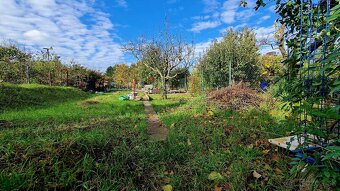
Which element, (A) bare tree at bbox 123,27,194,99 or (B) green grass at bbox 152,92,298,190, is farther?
(A) bare tree at bbox 123,27,194,99

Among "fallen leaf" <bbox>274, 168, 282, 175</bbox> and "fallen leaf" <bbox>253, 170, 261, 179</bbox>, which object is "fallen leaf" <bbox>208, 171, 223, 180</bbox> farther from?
"fallen leaf" <bbox>274, 168, 282, 175</bbox>

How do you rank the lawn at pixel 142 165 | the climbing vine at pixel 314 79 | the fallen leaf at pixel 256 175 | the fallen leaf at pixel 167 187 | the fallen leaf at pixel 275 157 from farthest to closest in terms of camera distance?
1. the fallen leaf at pixel 275 157
2. the fallen leaf at pixel 256 175
3. the fallen leaf at pixel 167 187
4. the lawn at pixel 142 165
5. the climbing vine at pixel 314 79

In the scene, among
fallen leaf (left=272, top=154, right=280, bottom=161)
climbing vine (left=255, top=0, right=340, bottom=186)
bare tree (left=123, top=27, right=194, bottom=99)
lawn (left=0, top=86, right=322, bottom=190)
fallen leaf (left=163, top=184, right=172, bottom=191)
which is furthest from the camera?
bare tree (left=123, top=27, right=194, bottom=99)

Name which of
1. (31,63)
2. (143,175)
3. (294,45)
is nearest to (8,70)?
(31,63)

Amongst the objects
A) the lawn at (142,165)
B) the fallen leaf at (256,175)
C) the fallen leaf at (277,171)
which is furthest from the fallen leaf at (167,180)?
the fallen leaf at (277,171)

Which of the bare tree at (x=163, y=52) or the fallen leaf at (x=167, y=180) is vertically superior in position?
the bare tree at (x=163, y=52)

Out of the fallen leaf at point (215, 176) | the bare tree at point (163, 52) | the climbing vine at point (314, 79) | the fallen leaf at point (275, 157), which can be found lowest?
the fallen leaf at point (215, 176)

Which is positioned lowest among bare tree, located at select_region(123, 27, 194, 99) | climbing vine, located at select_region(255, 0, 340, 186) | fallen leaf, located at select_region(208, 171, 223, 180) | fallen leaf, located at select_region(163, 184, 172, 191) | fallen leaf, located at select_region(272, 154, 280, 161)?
fallen leaf, located at select_region(163, 184, 172, 191)

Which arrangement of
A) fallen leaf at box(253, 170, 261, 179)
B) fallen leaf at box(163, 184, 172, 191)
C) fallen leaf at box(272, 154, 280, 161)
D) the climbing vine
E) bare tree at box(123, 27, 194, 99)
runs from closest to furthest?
the climbing vine
fallen leaf at box(163, 184, 172, 191)
fallen leaf at box(253, 170, 261, 179)
fallen leaf at box(272, 154, 280, 161)
bare tree at box(123, 27, 194, 99)

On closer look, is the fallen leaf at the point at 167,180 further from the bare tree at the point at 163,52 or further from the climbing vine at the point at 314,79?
the bare tree at the point at 163,52

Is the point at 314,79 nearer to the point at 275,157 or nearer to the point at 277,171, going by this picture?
the point at 277,171

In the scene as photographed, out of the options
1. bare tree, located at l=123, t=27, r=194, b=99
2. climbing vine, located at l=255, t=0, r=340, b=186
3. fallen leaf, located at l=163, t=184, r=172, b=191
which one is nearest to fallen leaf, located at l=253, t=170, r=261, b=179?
climbing vine, located at l=255, t=0, r=340, b=186

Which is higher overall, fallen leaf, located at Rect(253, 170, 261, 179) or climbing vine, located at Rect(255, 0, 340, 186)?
climbing vine, located at Rect(255, 0, 340, 186)

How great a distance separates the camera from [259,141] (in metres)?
2.84
